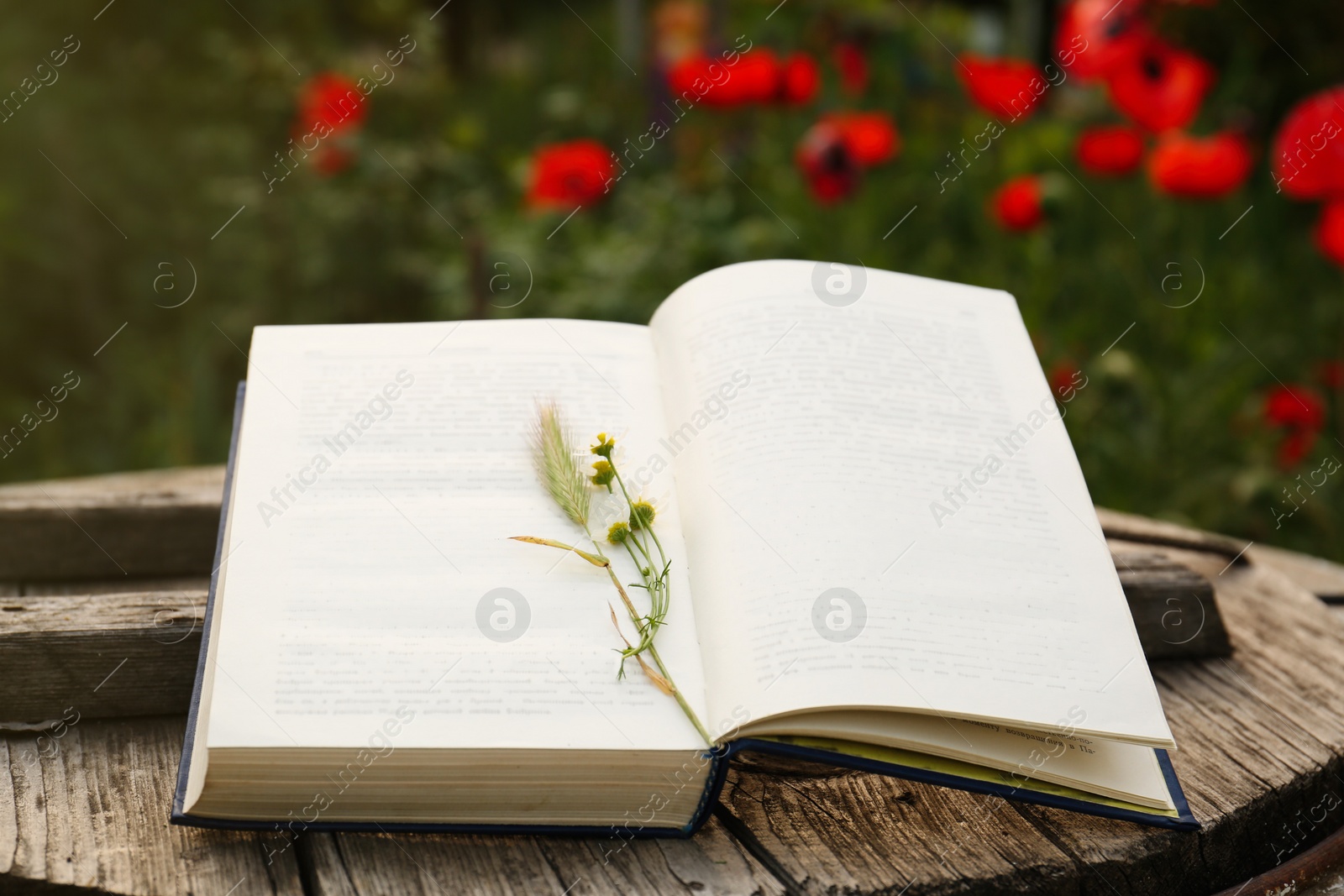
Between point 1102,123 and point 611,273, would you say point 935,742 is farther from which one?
point 1102,123

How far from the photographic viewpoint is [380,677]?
2.14 ft

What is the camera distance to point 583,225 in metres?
2.65

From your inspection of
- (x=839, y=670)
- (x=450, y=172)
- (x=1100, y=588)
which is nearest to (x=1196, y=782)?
(x=1100, y=588)

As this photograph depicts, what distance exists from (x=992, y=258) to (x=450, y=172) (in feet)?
5.12

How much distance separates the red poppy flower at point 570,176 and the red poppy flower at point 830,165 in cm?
43

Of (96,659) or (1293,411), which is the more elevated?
(1293,411)

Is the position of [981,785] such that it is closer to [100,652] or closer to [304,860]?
[304,860]

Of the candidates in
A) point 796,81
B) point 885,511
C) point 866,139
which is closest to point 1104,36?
point 866,139

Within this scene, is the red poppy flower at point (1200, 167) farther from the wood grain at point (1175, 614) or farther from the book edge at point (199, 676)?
the book edge at point (199, 676)

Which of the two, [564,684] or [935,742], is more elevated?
[564,684]

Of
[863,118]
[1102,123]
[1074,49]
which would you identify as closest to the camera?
[1074,49]

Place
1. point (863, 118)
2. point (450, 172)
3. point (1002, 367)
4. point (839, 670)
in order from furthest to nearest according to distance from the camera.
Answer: point (450, 172)
point (863, 118)
point (1002, 367)
point (839, 670)

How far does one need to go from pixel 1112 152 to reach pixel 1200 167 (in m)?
0.21

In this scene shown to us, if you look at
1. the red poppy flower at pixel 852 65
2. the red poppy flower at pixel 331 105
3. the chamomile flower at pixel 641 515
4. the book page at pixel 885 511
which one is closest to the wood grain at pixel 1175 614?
the book page at pixel 885 511
